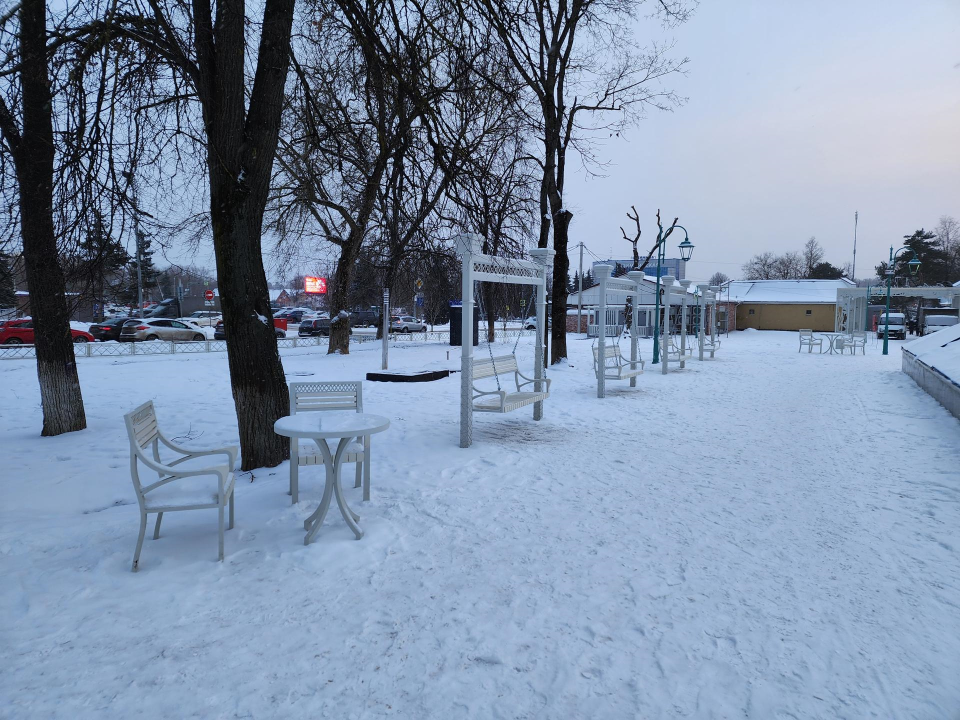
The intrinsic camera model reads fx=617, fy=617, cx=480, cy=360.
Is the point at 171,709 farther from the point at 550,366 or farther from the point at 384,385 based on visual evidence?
the point at 550,366

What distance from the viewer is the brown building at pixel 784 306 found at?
43219mm

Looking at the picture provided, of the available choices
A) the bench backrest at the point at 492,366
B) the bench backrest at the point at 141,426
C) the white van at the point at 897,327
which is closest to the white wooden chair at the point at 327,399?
the bench backrest at the point at 141,426

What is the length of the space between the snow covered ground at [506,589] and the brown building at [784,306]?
3945 cm

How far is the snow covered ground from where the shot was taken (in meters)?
2.53

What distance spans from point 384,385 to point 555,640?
9527 mm

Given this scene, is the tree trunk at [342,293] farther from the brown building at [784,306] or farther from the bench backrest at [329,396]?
the brown building at [784,306]

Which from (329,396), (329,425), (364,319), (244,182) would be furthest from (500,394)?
(364,319)

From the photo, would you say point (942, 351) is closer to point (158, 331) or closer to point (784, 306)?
point (158, 331)

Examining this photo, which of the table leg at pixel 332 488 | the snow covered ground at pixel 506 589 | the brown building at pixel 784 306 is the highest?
the brown building at pixel 784 306

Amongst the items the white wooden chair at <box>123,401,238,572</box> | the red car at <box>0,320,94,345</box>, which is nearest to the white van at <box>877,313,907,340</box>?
the white wooden chair at <box>123,401,238,572</box>

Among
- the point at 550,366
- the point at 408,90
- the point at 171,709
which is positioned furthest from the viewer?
the point at 550,366

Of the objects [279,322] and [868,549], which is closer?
[868,549]

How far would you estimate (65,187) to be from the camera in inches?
198

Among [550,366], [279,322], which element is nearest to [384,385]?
[550,366]
